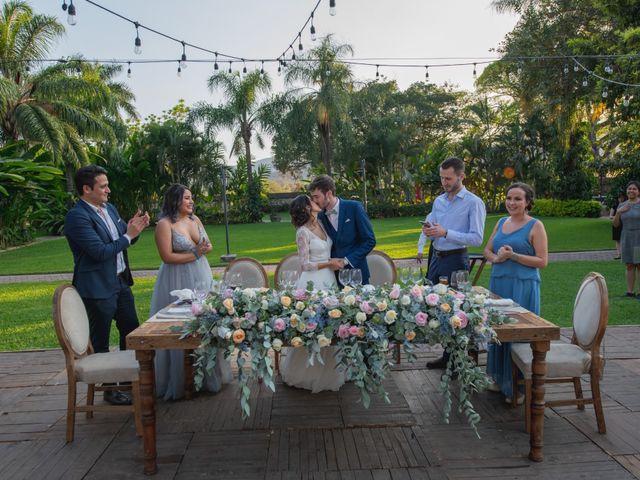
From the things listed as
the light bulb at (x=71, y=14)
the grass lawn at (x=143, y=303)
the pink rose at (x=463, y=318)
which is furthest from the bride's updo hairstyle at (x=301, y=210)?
the light bulb at (x=71, y=14)

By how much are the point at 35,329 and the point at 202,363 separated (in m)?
4.94

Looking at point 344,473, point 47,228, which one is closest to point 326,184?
point 344,473

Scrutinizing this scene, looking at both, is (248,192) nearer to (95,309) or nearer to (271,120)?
(271,120)

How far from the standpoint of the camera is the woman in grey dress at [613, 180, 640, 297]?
7363 millimetres

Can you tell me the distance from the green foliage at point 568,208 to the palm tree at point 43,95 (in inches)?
773

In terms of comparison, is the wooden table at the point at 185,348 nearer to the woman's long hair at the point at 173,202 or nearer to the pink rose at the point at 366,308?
the pink rose at the point at 366,308

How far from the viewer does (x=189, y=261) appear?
4.32m

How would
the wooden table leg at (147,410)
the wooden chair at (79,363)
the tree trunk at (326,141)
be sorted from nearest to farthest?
the wooden table leg at (147,410) < the wooden chair at (79,363) < the tree trunk at (326,141)

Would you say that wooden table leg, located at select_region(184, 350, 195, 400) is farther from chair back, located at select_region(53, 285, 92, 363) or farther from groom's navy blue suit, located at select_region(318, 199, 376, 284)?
groom's navy blue suit, located at select_region(318, 199, 376, 284)

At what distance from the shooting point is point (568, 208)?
24.8 m

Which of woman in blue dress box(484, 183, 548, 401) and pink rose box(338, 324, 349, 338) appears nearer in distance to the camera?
pink rose box(338, 324, 349, 338)

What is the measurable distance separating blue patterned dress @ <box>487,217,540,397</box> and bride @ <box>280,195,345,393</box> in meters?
1.24

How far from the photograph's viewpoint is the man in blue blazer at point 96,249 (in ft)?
12.9

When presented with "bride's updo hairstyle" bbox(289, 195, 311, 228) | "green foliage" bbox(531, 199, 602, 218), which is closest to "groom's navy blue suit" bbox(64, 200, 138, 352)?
"bride's updo hairstyle" bbox(289, 195, 311, 228)
